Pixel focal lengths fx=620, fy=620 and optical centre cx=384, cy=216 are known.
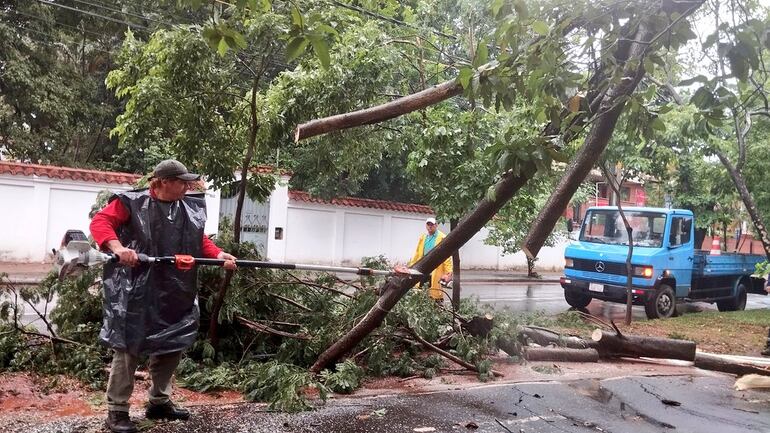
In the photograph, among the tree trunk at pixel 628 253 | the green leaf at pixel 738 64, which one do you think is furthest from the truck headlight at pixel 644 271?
the green leaf at pixel 738 64

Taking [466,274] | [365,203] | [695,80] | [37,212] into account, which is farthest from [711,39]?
[466,274]

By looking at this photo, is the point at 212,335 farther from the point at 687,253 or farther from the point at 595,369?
the point at 687,253

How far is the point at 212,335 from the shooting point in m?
5.70

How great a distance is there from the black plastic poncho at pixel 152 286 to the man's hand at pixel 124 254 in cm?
22

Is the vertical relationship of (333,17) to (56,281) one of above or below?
above

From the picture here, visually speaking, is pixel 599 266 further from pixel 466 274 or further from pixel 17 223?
pixel 17 223

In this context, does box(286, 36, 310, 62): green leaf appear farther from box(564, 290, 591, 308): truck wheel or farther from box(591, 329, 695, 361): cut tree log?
box(564, 290, 591, 308): truck wheel

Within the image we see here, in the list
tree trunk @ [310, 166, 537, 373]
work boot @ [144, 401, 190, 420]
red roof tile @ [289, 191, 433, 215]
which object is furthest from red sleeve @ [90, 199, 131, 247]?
red roof tile @ [289, 191, 433, 215]

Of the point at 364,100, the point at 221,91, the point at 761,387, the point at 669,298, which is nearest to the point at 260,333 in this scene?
the point at 221,91

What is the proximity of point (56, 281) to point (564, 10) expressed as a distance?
501cm

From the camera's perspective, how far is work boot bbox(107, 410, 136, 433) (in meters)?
3.90

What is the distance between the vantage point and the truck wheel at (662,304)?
12234 millimetres

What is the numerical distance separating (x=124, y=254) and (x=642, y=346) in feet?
20.6

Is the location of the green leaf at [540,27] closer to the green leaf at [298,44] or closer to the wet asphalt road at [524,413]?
the green leaf at [298,44]
